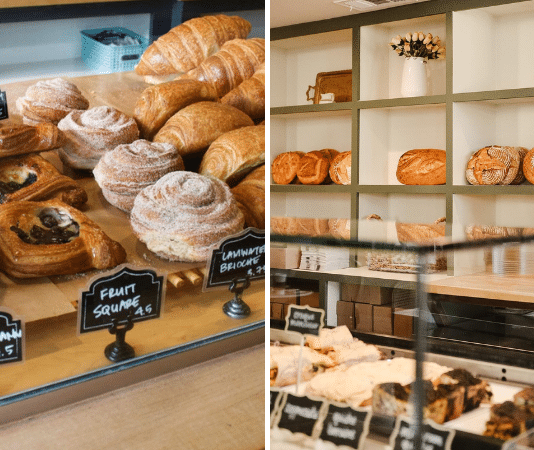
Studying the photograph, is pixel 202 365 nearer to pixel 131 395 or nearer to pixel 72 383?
pixel 131 395

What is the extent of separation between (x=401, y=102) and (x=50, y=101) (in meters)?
1.05

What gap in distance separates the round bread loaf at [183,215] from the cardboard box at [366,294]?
31 cm

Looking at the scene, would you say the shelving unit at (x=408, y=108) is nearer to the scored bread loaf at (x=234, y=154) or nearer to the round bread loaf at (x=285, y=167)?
the round bread loaf at (x=285, y=167)

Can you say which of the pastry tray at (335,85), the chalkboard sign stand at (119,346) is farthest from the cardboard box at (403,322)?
the pastry tray at (335,85)

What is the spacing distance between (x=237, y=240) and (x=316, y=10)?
80cm

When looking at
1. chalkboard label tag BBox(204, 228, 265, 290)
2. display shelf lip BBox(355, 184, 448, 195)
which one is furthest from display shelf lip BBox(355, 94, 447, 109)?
chalkboard label tag BBox(204, 228, 265, 290)

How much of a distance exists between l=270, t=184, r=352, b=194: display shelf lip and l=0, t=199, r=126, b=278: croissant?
0.76m

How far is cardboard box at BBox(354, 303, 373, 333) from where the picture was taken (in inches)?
45.8

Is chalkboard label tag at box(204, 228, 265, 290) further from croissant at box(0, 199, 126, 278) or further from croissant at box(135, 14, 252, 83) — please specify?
croissant at box(135, 14, 252, 83)

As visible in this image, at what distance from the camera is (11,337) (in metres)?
1.07

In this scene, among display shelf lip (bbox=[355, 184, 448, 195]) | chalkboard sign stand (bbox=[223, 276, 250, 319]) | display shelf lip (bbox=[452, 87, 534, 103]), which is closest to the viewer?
chalkboard sign stand (bbox=[223, 276, 250, 319])

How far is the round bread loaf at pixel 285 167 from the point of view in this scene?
1794 millimetres

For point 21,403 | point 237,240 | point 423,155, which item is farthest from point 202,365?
point 423,155

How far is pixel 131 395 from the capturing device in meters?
1.26
